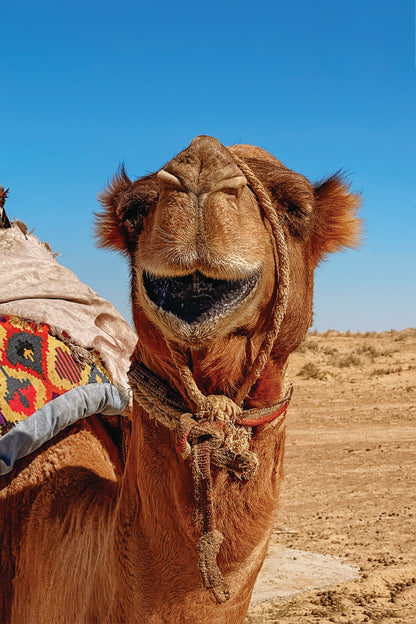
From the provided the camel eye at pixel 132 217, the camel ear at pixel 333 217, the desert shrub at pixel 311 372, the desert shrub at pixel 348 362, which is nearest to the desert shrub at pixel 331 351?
the desert shrub at pixel 348 362

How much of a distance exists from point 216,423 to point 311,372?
15.5 meters

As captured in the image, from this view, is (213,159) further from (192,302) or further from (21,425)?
(21,425)

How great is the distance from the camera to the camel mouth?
1.66 meters

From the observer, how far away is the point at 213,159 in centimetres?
167

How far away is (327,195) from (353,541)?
4.56 m

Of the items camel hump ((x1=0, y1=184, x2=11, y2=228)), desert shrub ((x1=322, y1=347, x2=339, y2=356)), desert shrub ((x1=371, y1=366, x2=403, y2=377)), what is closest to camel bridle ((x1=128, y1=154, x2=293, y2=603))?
camel hump ((x1=0, y1=184, x2=11, y2=228))

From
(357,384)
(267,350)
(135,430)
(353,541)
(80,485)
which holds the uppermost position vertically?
(357,384)

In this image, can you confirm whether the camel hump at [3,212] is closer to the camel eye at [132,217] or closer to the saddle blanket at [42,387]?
the saddle blanket at [42,387]

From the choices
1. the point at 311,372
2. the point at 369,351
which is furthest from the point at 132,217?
the point at 369,351

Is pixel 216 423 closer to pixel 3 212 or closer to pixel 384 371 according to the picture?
pixel 3 212

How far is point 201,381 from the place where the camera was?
6.00ft

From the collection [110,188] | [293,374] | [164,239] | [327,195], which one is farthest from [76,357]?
[293,374]

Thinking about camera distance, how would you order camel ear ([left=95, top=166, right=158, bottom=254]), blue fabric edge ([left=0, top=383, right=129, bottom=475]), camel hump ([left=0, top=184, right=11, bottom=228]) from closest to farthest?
camel ear ([left=95, top=166, right=158, bottom=254]) → blue fabric edge ([left=0, top=383, right=129, bottom=475]) → camel hump ([left=0, top=184, right=11, bottom=228])

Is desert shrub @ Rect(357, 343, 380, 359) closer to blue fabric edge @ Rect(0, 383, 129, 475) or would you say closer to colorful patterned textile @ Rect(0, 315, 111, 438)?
colorful patterned textile @ Rect(0, 315, 111, 438)
